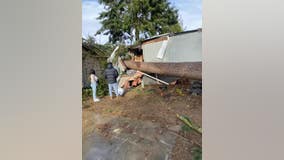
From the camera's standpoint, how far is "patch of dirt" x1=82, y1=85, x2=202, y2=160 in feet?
6.73

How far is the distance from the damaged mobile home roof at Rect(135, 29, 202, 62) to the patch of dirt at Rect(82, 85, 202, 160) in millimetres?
234

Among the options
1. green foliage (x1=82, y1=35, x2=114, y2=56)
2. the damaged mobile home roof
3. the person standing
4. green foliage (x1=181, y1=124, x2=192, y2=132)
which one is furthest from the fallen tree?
green foliage (x1=181, y1=124, x2=192, y2=132)

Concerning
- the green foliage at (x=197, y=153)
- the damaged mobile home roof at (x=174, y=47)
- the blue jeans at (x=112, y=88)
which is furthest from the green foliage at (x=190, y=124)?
the blue jeans at (x=112, y=88)

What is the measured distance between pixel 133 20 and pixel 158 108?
29.2 inches

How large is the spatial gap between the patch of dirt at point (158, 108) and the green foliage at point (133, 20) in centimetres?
45

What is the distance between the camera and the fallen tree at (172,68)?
6.77 ft

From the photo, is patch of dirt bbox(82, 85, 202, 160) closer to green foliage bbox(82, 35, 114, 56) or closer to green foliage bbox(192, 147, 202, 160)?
green foliage bbox(192, 147, 202, 160)

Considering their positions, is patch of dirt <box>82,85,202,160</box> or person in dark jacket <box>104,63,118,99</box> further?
person in dark jacket <box>104,63,118,99</box>
